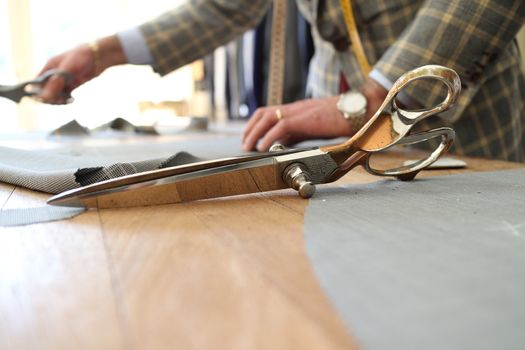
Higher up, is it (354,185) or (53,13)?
(354,185)

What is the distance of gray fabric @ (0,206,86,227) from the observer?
0.93ft

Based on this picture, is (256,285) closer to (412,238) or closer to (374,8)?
(412,238)

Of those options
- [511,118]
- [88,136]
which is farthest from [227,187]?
[88,136]

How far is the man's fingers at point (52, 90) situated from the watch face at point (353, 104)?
56cm

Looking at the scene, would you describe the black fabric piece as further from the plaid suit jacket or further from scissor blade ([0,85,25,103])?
scissor blade ([0,85,25,103])

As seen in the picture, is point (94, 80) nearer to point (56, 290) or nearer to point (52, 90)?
point (52, 90)

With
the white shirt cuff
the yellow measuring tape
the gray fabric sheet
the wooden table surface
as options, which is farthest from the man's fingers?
the wooden table surface

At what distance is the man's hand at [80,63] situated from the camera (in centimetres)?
87

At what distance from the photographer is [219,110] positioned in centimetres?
298

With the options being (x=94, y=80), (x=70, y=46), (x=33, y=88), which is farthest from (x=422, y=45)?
(x=70, y=46)

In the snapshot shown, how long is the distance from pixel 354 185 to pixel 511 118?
1.61 ft

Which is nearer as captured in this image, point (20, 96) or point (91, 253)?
point (91, 253)

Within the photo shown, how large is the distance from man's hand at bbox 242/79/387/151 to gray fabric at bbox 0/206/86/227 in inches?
15.1

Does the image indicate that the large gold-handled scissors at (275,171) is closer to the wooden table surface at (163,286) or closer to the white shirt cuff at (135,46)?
the wooden table surface at (163,286)
